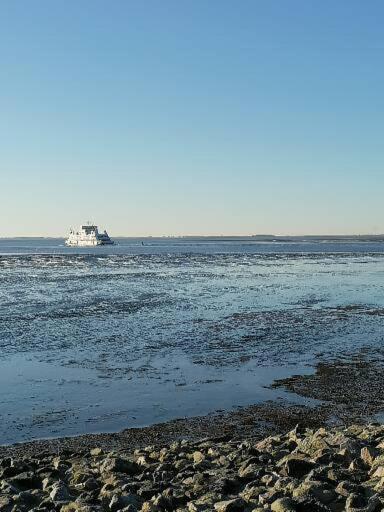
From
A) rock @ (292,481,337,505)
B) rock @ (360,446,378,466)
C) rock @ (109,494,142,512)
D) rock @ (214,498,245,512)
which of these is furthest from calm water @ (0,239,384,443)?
rock @ (292,481,337,505)

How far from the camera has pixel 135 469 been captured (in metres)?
8.66

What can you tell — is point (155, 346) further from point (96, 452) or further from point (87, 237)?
point (87, 237)

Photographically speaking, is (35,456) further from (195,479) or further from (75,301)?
(75,301)

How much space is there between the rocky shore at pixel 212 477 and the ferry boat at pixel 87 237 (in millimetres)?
167816

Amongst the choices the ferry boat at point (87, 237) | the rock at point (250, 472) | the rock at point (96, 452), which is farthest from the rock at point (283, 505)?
the ferry boat at point (87, 237)

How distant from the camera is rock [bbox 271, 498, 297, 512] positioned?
632cm

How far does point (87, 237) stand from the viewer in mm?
176375

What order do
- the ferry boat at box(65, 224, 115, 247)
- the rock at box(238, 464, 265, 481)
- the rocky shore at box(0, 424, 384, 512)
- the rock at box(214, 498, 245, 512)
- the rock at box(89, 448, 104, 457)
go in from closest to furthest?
1. the rock at box(214, 498, 245, 512)
2. the rocky shore at box(0, 424, 384, 512)
3. the rock at box(238, 464, 265, 481)
4. the rock at box(89, 448, 104, 457)
5. the ferry boat at box(65, 224, 115, 247)

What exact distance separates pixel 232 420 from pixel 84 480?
463 cm

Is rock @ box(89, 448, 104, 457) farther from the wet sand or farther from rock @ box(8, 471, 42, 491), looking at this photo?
rock @ box(8, 471, 42, 491)

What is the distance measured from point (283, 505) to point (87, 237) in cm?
17348

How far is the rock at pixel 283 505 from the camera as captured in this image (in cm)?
632

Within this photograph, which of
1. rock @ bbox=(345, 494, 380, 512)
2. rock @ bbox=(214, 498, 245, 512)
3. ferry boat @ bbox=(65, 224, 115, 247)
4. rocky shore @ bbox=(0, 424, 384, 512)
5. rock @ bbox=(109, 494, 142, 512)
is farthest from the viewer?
ferry boat @ bbox=(65, 224, 115, 247)

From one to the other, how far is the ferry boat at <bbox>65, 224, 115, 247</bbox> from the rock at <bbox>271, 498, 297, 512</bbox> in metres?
171
